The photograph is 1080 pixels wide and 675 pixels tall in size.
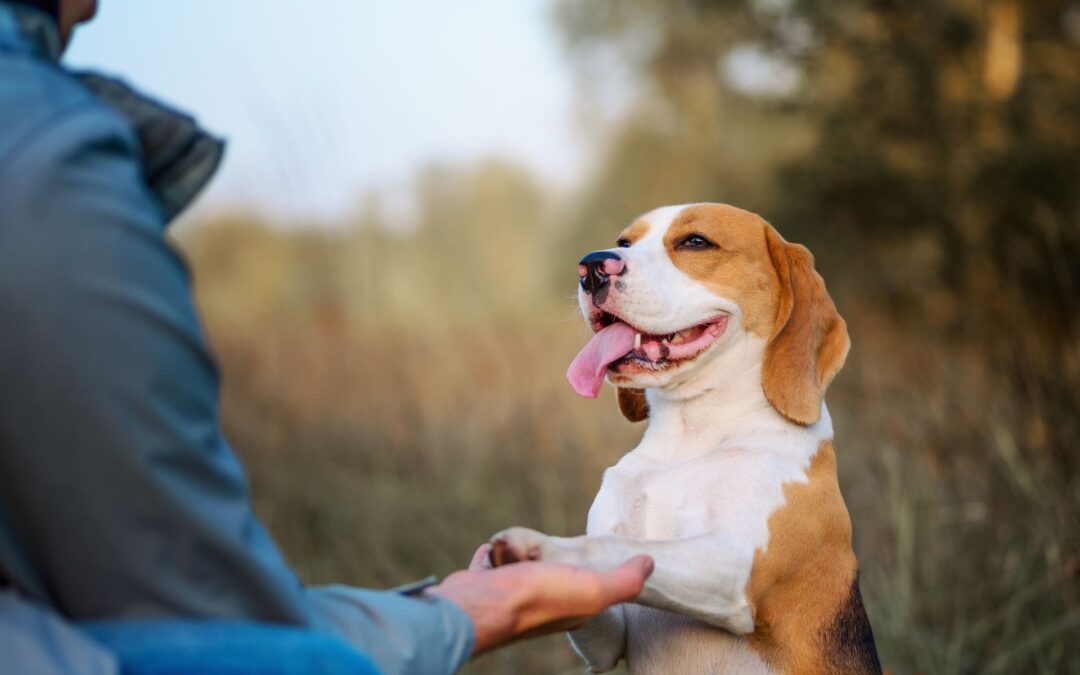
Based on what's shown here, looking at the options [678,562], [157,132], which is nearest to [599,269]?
[678,562]

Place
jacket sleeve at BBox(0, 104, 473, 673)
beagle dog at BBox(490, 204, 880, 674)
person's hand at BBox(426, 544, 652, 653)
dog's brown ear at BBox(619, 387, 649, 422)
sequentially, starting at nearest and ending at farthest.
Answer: jacket sleeve at BBox(0, 104, 473, 673) < person's hand at BBox(426, 544, 652, 653) < beagle dog at BBox(490, 204, 880, 674) < dog's brown ear at BBox(619, 387, 649, 422)

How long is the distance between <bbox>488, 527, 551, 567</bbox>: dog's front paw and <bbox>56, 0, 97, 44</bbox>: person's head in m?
1.21

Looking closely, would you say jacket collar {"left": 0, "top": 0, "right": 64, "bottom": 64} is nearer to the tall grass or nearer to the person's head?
the person's head

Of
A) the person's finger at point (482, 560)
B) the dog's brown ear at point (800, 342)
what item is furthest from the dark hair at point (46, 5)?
the dog's brown ear at point (800, 342)

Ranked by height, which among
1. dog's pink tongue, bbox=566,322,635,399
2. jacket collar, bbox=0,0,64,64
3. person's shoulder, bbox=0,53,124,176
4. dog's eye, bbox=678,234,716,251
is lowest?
dog's pink tongue, bbox=566,322,635,399

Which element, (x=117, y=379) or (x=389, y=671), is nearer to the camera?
(x=117, y=379)

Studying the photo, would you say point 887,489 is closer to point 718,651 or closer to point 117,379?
point 718,651

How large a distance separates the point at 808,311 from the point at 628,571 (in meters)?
1.16

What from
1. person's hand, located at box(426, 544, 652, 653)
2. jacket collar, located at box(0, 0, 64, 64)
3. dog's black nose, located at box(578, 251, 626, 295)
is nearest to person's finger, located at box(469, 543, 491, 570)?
person's hand, located at box(426, 544, 652, 653)

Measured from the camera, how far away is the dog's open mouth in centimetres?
286

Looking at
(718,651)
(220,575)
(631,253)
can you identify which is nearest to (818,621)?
(718,651)

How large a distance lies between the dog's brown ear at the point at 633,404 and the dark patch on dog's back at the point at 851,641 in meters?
0.76

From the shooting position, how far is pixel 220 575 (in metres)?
1.55

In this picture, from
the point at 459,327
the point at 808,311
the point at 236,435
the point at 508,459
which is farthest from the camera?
the point at 459,327
